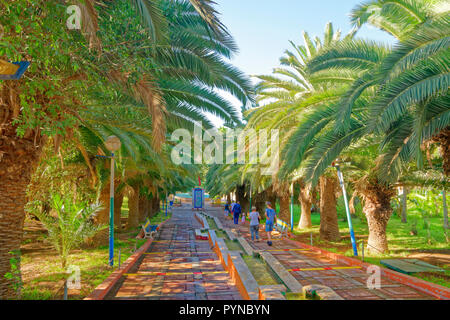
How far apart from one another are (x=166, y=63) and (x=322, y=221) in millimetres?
10000

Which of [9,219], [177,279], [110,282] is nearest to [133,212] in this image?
[177,279]

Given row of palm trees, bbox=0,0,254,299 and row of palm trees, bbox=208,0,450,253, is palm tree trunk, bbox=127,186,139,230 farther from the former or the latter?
row of palm trees, bbox=208,0,450,253

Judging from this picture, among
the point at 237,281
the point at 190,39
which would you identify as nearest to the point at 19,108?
the point at 190,39

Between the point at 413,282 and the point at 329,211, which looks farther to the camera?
the point at 329,211

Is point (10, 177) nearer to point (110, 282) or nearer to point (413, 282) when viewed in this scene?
point (110, 282)

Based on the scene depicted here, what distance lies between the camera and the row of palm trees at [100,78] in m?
4.69

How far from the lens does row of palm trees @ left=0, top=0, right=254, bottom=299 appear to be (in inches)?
185

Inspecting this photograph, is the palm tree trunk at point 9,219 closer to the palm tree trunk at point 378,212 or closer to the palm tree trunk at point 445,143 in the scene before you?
the palm tree trunk at point 445,143

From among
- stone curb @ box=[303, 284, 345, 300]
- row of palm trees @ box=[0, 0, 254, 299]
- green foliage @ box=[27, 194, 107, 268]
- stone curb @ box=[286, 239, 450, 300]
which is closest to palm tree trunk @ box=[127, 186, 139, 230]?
row of palm trees @ box=[0, 0, 254, 299]

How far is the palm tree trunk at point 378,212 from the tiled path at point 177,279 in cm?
546

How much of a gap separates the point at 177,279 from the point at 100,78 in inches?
181

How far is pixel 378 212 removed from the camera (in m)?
10.6

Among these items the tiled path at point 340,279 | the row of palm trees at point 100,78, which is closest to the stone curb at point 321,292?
the tiled path at point 340,279
